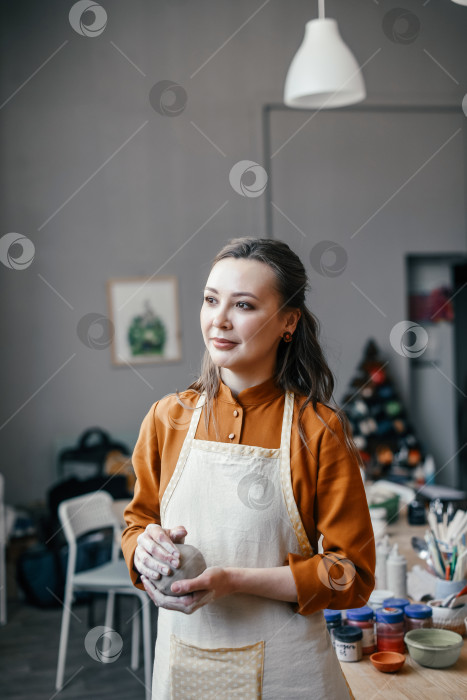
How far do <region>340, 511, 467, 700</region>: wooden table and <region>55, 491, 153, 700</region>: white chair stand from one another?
5.10 ft

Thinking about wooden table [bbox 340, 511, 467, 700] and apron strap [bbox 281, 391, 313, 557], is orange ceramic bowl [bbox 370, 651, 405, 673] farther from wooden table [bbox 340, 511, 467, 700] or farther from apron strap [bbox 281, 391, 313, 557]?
apron strap [bbox 281, 391, 313, 557]

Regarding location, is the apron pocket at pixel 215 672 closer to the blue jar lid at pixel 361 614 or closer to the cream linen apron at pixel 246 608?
the cream linen apron at pixel 246 608

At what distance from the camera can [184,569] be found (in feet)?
3.86

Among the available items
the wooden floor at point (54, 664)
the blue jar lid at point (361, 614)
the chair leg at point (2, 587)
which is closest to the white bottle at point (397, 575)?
the blue jar lid at point (361, 614)

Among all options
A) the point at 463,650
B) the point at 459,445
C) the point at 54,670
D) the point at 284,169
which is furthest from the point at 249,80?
the point at 463,650

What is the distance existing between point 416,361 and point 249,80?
2711 mm

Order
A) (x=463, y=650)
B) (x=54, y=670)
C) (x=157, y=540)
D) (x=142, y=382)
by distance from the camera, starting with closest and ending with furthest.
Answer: (x=157, y=540) < (x=463, y=650) < (x=54, y=670) < (x=142, y=382)

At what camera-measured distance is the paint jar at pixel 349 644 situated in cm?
171

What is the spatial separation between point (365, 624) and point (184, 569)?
2.49 feet

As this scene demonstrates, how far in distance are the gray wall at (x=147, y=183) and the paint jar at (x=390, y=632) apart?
3839 millimetres

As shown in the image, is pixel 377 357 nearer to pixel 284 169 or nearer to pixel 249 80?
pixel 284 169

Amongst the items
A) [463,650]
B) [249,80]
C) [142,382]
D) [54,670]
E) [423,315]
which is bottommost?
[54,670]

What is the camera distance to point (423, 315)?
21.4 feet

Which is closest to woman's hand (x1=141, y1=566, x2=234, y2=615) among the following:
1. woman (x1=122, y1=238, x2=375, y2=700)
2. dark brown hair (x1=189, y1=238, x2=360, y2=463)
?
woman (x1=122, y1=238, x2=375, y2=700)
